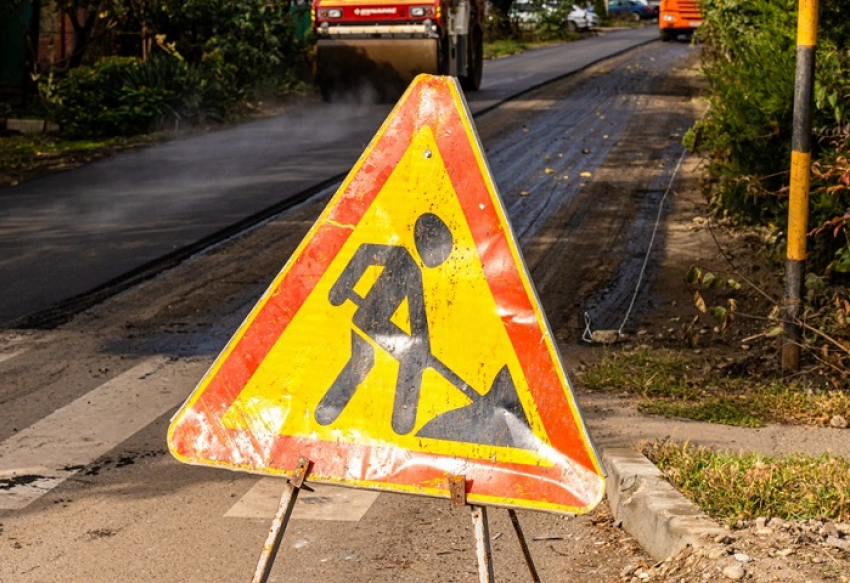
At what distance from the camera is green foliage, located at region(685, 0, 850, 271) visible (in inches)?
306

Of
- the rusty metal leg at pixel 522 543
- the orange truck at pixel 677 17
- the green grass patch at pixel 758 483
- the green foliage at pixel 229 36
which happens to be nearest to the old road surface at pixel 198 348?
the green grass patch at pixel 758 483

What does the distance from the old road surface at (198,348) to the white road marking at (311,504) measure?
0.04 ft

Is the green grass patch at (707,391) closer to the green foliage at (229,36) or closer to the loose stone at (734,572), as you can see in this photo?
the loose stone at (734,572)

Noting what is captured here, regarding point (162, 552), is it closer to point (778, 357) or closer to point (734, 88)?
point (778, 357)

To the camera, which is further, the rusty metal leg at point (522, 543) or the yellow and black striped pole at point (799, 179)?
the yellow and black striped pole at point (799, 179)

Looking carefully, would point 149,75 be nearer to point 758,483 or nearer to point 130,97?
point 130,97

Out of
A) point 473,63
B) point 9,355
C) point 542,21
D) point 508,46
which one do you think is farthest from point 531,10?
point 9,355

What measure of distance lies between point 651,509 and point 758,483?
44 cm

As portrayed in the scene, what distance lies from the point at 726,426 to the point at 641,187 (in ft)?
28.5

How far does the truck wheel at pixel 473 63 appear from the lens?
85.9 feet

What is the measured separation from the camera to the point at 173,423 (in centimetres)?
376

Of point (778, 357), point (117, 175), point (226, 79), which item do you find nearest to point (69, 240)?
point (117, 175)

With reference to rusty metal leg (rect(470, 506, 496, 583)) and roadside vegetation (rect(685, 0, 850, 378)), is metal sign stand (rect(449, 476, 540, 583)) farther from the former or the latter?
roadside vegetation (rect(685, 0, 850, 378))

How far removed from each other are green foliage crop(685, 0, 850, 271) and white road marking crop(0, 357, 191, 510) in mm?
3380
